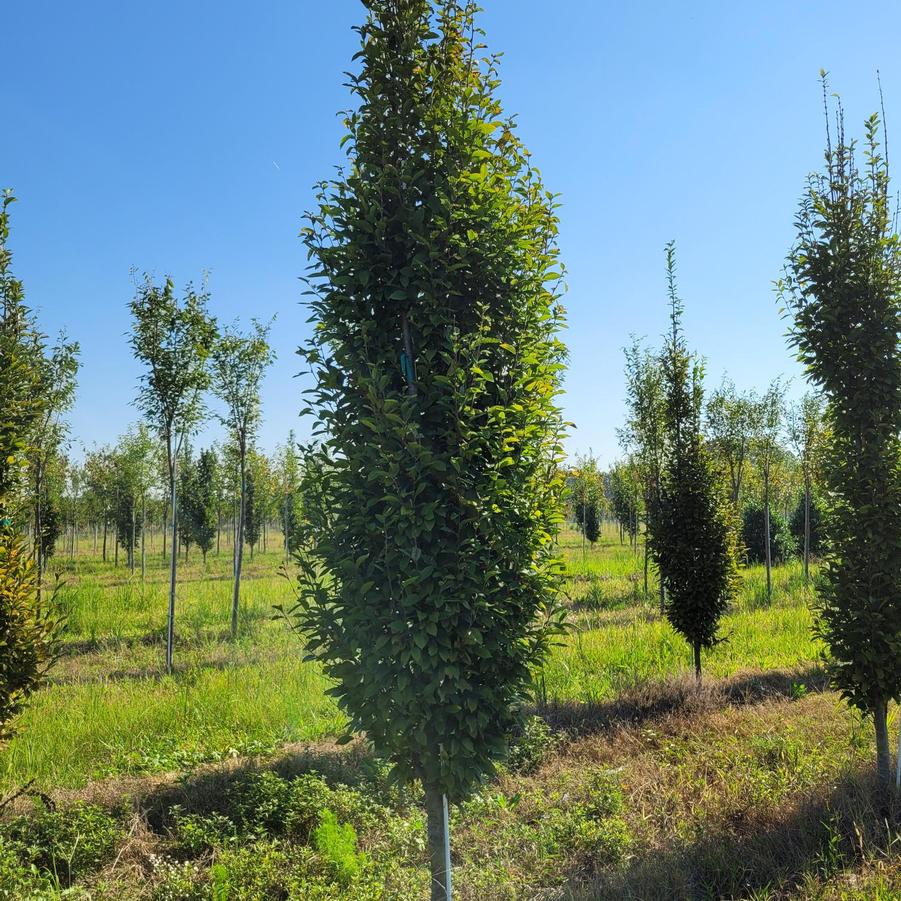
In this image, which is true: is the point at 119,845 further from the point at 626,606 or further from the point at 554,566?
the point at 626,606

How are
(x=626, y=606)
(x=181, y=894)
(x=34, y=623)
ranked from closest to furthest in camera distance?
(x=181, y=894), (x=34, y=623), (x=626, y=606)

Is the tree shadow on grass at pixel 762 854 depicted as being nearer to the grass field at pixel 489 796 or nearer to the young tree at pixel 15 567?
the grass field at pixel 489 796

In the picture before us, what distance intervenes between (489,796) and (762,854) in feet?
7.40

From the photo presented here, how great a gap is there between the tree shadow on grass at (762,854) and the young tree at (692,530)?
3.69 metres

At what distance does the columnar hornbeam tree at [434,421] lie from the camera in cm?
340

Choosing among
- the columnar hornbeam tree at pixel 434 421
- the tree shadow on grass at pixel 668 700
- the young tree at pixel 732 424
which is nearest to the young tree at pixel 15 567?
the columnar hornbeam tree at pixel 434 421

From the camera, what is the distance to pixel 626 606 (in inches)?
615

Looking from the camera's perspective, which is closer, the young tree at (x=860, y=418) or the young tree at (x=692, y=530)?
the young tree at (x=860, y=418)

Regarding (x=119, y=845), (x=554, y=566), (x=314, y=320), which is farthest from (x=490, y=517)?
(x=119, y=845)

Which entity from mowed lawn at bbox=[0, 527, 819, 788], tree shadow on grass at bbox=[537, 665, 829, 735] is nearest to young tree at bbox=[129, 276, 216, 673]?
mowed lawn at bbox=[0, 527, 819, 788]

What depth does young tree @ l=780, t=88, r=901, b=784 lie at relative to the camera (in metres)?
5.56

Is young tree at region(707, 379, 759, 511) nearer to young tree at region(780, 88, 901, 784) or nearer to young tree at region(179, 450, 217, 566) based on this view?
young tree at region(780, 88, 901, 784)

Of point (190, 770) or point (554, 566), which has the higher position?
point (554, 566)

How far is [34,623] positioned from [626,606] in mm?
13301
